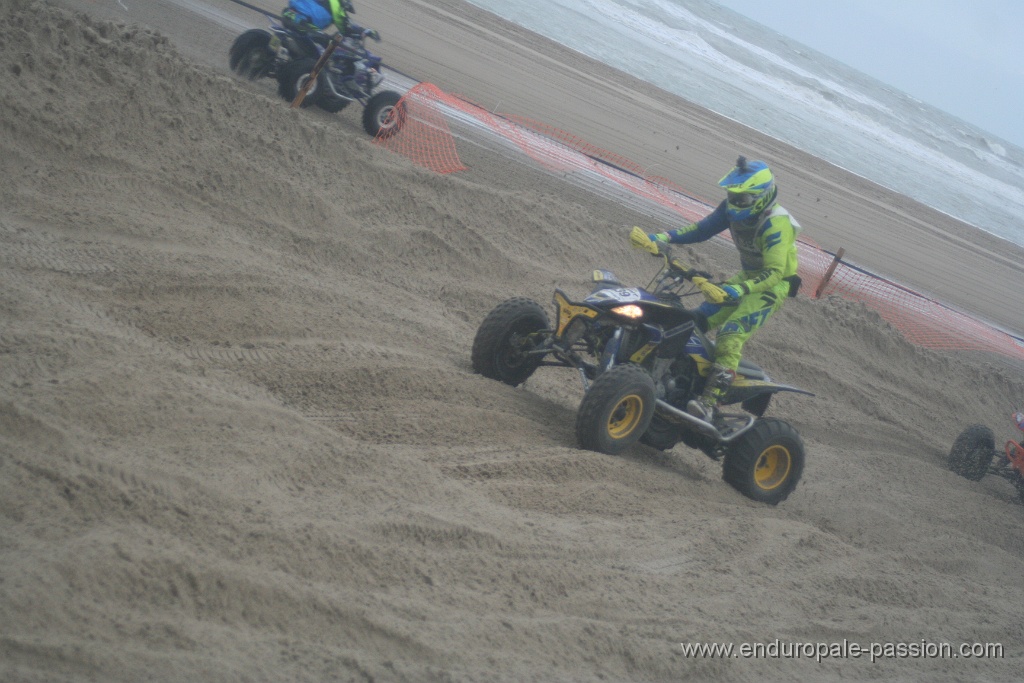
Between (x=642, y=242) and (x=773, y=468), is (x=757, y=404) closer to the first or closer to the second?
(x=773, y=468)

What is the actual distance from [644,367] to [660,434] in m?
0.53

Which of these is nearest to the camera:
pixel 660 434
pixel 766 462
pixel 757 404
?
pixel 660 434

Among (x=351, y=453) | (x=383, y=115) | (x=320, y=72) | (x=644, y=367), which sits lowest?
(x=351, y=453)

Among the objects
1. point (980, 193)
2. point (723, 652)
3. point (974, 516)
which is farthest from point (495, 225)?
point (980, 193)

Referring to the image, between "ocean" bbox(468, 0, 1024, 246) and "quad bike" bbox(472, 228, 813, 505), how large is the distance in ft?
74.2

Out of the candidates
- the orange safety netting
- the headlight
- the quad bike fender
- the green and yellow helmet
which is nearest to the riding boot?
the quad bike fender

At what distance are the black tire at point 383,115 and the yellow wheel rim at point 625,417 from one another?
615 cm

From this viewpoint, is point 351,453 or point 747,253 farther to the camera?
point 747,253

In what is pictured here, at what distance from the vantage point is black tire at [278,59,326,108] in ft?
35.1

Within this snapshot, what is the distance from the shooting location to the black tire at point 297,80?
10695 millimetres

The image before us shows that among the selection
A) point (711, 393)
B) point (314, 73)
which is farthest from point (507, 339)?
point (314, 73)

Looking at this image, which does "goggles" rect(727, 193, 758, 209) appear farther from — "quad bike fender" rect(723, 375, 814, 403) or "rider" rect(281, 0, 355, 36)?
"rider" rect(281, 0, 355, 36)

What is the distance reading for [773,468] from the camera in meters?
6.65

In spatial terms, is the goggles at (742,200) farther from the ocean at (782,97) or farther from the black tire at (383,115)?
the ocean at (782,97)
